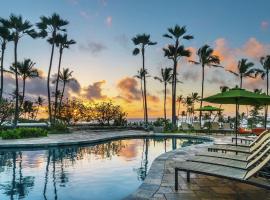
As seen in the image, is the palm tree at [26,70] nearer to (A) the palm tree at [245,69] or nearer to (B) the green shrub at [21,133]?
(B) the green shrub at [21,133]

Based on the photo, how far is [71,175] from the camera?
35.6 ft

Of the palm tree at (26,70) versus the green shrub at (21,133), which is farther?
the palm tree at (26,70)

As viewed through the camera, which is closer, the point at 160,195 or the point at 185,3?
the point at 160,195

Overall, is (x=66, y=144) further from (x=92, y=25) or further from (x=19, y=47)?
(x=19, y=47)

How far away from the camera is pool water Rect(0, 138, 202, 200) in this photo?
28.3 ft

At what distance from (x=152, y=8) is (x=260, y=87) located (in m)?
32.6

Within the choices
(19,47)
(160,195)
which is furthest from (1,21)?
(160,195)

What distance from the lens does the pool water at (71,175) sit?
8625 millimetres

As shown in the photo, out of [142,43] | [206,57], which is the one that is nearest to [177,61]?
[142,43]

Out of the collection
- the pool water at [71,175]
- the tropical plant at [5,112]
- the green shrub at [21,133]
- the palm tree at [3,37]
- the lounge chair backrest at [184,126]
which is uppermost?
the palm tree at [3,37]

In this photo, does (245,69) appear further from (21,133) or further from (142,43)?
(21,133)

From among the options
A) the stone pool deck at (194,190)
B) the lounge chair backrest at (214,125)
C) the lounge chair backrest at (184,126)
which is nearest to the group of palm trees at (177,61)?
the lounge chair backrest at (184,126)

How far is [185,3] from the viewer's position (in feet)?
73.0

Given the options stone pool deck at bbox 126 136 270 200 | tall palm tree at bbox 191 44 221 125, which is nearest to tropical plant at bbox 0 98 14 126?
tall palm tree at bbox 191 44 221 125
